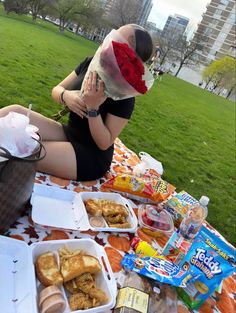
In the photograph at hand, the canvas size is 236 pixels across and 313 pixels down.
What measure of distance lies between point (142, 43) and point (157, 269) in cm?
133

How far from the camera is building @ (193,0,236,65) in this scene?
237 ft

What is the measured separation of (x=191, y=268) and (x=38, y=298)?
0.74 m

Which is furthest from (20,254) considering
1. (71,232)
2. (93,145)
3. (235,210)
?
(235,210)

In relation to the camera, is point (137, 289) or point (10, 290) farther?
point (137, 289)

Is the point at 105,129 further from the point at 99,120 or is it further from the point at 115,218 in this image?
the point at 115,218

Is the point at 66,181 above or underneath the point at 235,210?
above

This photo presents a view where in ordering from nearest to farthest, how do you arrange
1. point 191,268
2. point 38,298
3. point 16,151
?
point 38,298 < point 16,151 < point 191,268

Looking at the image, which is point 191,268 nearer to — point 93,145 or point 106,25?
point 93,145

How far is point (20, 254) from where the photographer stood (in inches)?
51.1

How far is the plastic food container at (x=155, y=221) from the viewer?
194 centimetres

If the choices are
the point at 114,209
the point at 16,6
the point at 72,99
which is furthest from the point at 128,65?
the point at 16,6

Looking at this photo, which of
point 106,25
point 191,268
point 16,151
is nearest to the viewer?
point 16,151

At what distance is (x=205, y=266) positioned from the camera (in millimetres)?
1448

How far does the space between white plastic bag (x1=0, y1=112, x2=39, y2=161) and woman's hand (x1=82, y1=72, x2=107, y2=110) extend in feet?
1.86
